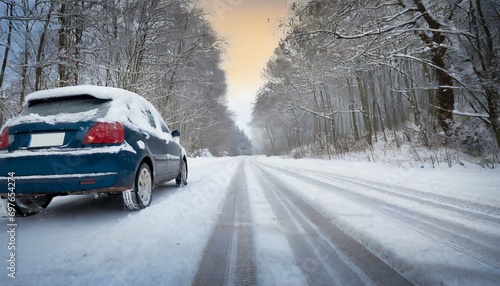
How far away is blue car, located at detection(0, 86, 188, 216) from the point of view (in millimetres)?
2387

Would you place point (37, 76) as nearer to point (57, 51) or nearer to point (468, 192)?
point (57, 51)

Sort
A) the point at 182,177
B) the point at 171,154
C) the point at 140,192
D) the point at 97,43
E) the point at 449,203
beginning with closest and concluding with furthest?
the point at 449,203
the point at 140,192
the point at 171,154
the point at 182,177
the point at 97,43

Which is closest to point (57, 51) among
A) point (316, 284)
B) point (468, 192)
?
point (316, 284)

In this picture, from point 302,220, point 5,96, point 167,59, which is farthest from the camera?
point 167,59

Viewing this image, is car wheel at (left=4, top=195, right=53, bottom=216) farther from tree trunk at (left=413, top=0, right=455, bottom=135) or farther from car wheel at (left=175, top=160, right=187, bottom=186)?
tree trunk at (left=413, top=0, right=455, bottom=135)

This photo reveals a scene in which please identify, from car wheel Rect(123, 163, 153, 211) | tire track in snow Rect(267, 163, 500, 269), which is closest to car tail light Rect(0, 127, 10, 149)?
car wheel Rect(123, 163, 153, 211)

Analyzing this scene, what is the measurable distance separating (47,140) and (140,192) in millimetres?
1106

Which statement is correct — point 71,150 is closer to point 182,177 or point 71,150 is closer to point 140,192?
point 140,192

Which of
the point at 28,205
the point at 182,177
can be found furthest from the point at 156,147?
the point at 182,177

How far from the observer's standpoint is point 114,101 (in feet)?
9.59

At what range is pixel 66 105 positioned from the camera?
8.99 ft

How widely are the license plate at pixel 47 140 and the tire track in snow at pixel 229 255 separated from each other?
6.20ft

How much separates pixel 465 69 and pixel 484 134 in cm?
196

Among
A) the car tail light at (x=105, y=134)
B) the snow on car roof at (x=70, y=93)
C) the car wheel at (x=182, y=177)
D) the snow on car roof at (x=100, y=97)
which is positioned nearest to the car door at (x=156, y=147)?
the snow on car roof at (x=100, y=97)
